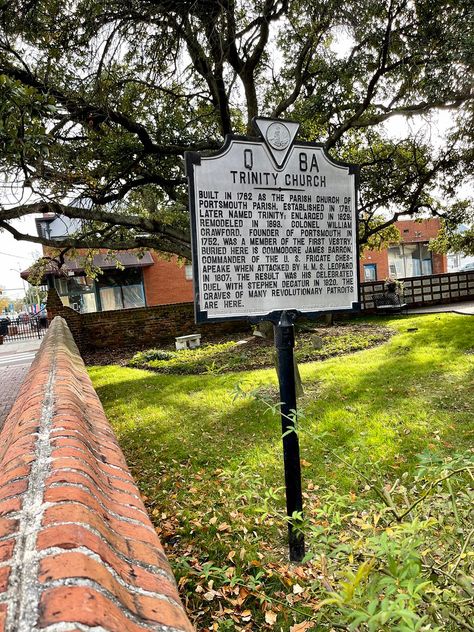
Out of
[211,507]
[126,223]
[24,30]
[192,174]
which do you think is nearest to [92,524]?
[192,174]

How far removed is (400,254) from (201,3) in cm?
3174

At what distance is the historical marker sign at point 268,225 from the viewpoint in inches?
120

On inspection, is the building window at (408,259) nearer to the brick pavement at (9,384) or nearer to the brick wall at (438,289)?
the brick wall at (438,289)

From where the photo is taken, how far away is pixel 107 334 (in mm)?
15750

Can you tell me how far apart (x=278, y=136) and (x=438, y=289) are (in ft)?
71.4

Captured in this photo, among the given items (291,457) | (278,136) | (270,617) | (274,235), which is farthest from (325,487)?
(278,136)

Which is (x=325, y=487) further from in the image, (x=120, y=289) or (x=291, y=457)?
(x=120, y=289)

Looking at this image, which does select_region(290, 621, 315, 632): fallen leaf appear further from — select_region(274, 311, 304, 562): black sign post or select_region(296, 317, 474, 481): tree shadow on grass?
select_region(296, 317, 474, 481): tree shadow on grass

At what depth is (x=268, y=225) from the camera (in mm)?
3221

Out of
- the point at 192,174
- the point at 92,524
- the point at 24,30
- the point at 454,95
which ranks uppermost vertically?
the point at 24,30

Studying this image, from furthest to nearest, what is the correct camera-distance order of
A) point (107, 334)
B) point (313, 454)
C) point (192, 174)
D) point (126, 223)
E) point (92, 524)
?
point (107, 334) < point (126, 223) < point (313, 454) < point (192, 174) < point (92, 524)

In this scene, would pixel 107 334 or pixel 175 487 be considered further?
pixel 107 334

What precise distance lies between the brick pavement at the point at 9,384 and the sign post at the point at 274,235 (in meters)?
4.80

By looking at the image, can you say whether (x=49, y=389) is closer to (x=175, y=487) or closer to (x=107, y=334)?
(x=175, y=487)
